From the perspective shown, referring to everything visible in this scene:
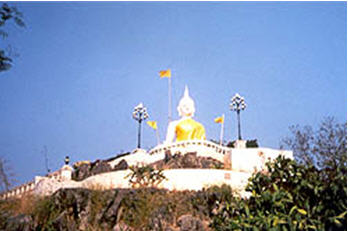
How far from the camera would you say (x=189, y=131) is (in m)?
30.9

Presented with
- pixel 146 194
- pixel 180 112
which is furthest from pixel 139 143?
pixel 146 194

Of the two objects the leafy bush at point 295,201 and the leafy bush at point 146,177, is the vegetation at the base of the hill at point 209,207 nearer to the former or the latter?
the leafy bush at point 295,201

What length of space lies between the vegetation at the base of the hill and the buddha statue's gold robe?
13.5 metres

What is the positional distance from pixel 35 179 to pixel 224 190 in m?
14.1

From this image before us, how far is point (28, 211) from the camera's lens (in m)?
15.0

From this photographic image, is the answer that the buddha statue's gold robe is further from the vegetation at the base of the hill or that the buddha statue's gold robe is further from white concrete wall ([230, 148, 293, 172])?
the vegetation at the base of the hill

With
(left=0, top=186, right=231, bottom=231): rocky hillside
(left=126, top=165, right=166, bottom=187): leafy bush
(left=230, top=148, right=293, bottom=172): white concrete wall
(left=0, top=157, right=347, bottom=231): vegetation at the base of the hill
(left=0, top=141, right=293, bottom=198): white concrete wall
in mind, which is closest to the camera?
(left=0, top=157, right=347, bottom=231): vegetation at the base of the hill

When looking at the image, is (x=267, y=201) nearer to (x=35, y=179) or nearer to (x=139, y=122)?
(x=35, y=179)

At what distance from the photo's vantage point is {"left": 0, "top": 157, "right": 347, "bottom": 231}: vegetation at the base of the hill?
5312 millimetres

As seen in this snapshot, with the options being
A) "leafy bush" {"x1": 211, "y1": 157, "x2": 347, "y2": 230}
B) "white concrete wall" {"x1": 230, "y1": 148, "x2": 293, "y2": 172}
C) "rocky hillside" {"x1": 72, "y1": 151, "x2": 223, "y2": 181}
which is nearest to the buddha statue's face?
"rocky hillside" {"x1": 72, "y1": 151, "x2": 223, "y2": 181}

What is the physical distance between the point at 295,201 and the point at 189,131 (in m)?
25.2

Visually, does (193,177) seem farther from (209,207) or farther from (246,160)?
(246,160)

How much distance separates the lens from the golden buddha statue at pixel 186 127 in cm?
3098

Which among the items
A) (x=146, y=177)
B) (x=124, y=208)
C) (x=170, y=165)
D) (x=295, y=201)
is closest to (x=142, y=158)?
(x=170, y=165)
